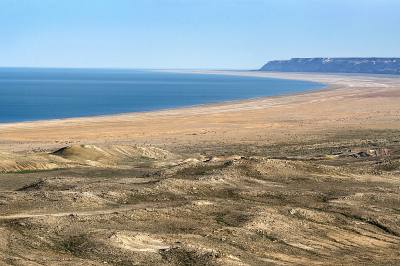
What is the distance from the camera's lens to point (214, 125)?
85.5m

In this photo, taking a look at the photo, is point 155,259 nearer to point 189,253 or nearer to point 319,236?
point 189,253

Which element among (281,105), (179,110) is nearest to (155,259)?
(179,110)

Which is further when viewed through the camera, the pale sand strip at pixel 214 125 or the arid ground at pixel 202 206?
the pale sand strip at pixel 214 125

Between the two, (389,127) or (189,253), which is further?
(389,127)

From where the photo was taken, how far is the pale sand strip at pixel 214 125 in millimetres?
70625

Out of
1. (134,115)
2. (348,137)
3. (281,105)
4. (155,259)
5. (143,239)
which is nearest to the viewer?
(155,259)

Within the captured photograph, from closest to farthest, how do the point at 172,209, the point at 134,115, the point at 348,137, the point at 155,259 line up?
1. the point at 155,259
2. the point at 172,209
3. the point at 348,137
4. the point at 134,115

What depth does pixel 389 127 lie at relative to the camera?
3216 inches

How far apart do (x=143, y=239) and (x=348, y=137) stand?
49.4 meters

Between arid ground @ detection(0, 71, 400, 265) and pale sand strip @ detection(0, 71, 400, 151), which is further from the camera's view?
pale sand strip @ detection(0, 71, 400, 151)

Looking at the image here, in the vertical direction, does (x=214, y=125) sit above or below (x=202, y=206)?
below

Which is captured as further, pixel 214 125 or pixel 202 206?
pixel 214 125

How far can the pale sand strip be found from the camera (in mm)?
70625

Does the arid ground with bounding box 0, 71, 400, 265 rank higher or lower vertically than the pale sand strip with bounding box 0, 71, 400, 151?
higher
